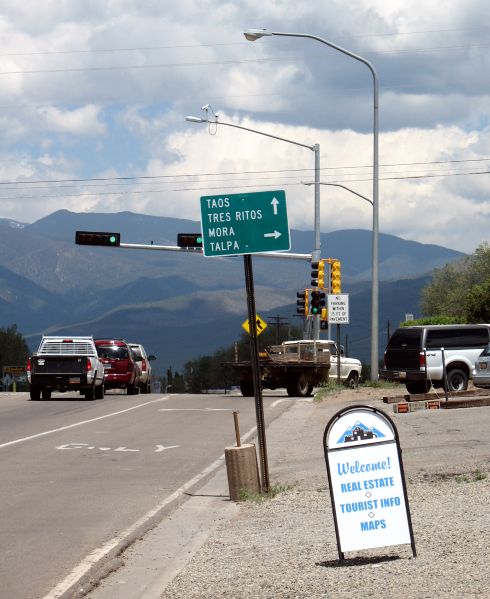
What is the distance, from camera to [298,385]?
38.6 meters

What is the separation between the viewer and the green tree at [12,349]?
17050 cm

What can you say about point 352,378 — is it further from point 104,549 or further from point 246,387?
point 104,549

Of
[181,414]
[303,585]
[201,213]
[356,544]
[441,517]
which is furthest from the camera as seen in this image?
[181,414]

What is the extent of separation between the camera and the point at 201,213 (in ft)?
41.9

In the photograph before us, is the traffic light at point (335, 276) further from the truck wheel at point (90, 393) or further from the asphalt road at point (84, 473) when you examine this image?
the asphalt road at point (84, 473)

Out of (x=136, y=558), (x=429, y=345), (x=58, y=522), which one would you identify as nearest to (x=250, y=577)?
(x=136, y=558)

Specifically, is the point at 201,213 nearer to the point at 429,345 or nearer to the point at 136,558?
the point at 136,558

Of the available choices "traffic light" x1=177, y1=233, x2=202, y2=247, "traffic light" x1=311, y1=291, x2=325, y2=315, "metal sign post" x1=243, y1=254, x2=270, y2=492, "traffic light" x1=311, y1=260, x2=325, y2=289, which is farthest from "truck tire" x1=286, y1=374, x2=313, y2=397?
"metal sign post" x1=243, y1=254, x2=270, y2=492

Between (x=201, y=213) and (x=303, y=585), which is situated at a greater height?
(x=201, y=213)

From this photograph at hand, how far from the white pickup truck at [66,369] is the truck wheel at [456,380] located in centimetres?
1069

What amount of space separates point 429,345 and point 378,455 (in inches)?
1006

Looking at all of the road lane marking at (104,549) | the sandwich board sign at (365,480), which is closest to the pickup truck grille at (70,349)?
the road lane marking at (104,549)

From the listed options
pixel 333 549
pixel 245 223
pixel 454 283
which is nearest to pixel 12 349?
pixel 454 283

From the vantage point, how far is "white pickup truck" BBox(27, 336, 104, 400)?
36250 mm
